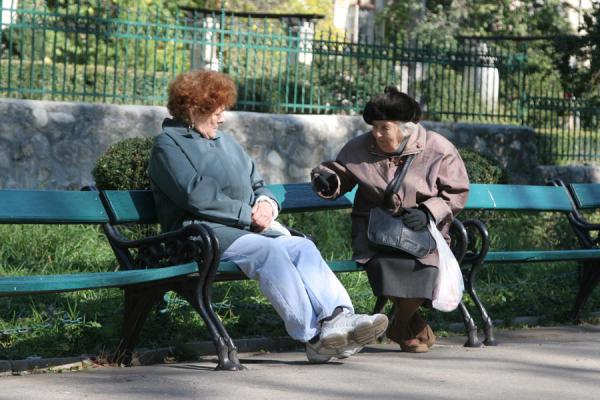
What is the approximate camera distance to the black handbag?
614cm

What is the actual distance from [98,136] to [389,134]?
200 inches

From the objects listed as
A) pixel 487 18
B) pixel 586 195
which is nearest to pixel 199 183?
pixel 586 195

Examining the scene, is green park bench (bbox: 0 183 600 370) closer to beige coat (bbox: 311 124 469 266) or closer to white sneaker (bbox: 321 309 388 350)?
beige coat (bbox: 311 124 469 266)

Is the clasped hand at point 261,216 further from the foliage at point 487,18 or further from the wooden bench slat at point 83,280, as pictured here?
the foliage at point 487,18

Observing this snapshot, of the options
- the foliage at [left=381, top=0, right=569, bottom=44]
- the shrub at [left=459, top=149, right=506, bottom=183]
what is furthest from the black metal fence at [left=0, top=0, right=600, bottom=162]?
the foliage at [left=381, top=0, right=569, bottom=44]

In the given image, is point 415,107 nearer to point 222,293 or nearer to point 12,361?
point 222,293

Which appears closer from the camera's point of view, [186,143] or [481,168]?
[186,143]

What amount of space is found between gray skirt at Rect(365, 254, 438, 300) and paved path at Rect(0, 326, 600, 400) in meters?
0.31

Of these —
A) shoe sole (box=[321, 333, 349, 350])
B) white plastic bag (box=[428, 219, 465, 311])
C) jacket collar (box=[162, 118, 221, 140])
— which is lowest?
shoe sole (box=[321, 333, 349, 350])

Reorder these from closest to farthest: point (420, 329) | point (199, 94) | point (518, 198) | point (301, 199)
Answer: point (199, 94)
point (420, 329)
point (301, 199)
point (518, 198)

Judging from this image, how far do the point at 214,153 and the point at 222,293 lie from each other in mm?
1510

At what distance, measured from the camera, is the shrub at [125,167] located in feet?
28.9

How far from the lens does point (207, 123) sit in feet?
20.4

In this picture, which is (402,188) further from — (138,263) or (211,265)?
(138,263)
